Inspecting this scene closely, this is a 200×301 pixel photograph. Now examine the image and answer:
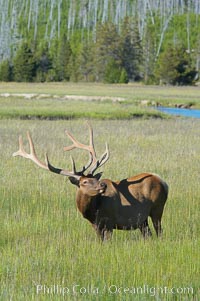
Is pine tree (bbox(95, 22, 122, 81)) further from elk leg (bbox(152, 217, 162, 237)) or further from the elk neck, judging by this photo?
the elk neck

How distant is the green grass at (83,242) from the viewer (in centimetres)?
548

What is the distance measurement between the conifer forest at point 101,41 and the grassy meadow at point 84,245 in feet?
224

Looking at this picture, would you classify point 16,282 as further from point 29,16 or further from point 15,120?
point 29,16

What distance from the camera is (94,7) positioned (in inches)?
6093

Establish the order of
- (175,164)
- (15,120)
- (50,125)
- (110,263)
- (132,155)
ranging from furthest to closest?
(15,120) → (50,125) → (132,155) → (175,164) → (110,263)

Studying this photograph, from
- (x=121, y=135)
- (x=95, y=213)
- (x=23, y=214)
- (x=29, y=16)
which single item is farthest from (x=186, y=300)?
(x=29, y=16)

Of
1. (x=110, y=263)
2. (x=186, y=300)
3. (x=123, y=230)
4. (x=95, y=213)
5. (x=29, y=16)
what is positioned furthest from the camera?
(x=29, y=16)

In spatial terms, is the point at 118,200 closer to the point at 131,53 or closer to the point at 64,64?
the point at 131,53

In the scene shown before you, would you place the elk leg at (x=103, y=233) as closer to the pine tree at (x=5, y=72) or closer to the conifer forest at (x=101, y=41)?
the conifer forest at (x=101, y=41)

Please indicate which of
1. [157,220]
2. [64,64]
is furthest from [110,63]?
[157,220]

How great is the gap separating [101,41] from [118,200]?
87.9 meters

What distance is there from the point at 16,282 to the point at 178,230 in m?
2.85

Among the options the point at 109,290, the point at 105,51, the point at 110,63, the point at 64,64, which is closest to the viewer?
the point at 109,290

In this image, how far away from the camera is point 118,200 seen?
704cm
